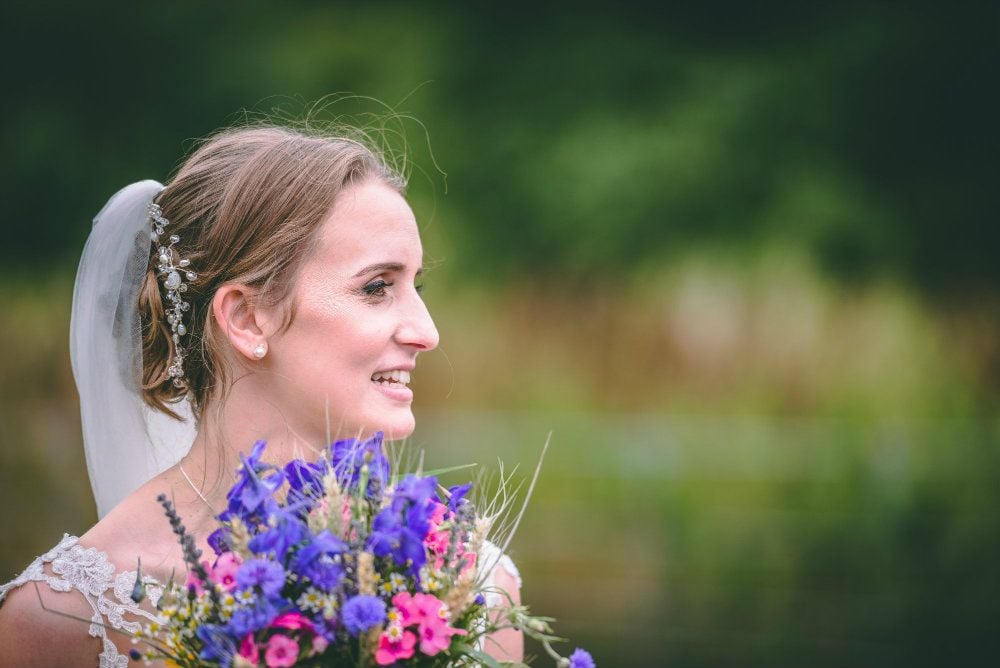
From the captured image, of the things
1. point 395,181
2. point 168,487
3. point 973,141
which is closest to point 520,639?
point 168,487

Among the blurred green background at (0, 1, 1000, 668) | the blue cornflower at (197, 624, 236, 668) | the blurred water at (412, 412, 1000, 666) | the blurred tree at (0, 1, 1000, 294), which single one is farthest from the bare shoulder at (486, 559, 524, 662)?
the blurred tree at (0, 1, 1000, 294)

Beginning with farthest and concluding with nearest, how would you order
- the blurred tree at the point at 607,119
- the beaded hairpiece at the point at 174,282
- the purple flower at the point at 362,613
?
the blurred tree at the point at 607,119 < the beaded hairpiece at the point at 174,282 < the purple flower at the point at 362,613

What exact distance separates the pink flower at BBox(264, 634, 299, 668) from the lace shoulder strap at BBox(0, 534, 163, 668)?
68 centimetres

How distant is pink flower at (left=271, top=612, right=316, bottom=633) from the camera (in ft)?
4.86

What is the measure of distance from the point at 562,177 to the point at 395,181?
37.8ft

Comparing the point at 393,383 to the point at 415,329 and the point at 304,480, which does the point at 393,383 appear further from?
the point at 304,480

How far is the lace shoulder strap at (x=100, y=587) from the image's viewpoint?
2074 millimetres

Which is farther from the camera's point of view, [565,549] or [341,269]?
[565,549]

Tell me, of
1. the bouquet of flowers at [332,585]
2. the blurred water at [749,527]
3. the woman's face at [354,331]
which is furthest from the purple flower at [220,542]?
the blurred water at [749,527]

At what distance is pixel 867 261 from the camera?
12.7 metres

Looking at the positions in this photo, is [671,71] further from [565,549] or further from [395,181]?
[395,181]

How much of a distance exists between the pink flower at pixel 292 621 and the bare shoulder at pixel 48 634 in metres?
0.78

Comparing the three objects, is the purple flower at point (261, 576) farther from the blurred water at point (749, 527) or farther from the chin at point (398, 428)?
the blurred water at point (749, 527)

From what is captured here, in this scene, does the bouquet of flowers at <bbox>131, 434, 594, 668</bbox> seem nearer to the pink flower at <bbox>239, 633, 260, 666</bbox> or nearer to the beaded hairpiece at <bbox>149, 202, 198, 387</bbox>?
the pink flower at <bbox>239, 633, 260, 666</bbox>
